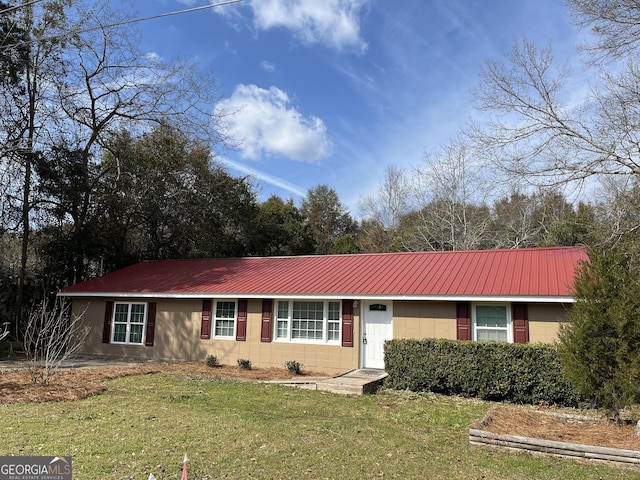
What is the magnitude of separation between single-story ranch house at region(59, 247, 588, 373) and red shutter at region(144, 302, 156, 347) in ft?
0.12

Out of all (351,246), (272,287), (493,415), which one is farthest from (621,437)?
(351,246)

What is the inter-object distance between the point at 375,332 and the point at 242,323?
4.47 metres

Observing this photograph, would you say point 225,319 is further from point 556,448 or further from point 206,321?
point 556,448

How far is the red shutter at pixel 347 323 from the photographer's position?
13.7 meters

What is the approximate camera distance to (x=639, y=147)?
1279 centimetres

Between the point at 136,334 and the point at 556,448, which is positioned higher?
the point at 136,334

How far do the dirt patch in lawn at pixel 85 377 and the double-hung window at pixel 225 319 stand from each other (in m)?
1.17

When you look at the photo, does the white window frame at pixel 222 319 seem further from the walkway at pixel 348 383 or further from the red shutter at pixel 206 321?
the walkway at pixel 348 383

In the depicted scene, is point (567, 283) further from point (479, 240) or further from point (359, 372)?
point (479, 240)

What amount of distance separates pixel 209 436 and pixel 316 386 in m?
5.15

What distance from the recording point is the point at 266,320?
1480cm

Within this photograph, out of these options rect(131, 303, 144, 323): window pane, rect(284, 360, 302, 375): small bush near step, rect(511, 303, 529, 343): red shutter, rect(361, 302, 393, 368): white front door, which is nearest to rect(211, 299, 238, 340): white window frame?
rect(284, 360, 302, 375): small bush near step

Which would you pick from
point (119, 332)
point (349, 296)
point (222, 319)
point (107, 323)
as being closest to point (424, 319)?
point (349, 296)

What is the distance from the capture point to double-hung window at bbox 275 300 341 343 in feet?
46.2
